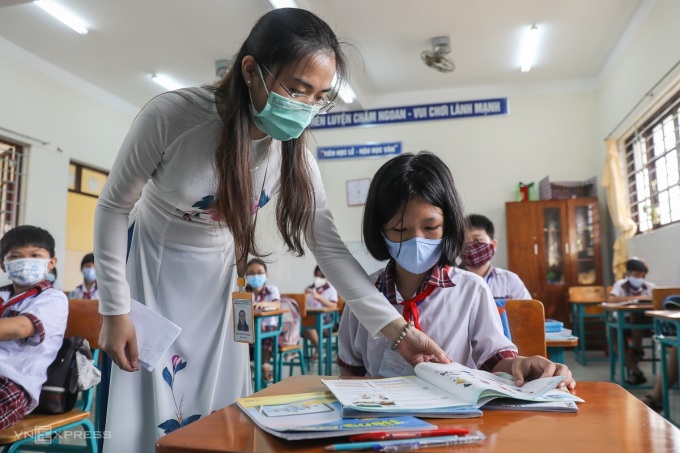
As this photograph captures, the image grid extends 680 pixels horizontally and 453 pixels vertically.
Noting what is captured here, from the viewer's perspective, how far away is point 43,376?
158 centimetres

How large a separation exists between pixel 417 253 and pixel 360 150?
→ 20.1 feet

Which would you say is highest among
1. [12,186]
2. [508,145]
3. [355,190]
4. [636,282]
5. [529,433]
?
[508,145]

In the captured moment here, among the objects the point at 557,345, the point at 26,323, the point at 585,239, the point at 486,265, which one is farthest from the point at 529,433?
the point at 585,239

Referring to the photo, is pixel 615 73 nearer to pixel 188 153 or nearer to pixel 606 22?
pixel 606 22

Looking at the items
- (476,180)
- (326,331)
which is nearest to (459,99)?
(476,180)

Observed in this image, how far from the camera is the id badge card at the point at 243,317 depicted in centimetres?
116

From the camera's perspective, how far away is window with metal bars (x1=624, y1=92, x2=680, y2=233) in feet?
15.0

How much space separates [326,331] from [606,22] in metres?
4.17

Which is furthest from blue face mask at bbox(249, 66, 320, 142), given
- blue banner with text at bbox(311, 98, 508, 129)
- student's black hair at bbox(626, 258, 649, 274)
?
blue banner with text at bbox(311, 98, 508, 129)

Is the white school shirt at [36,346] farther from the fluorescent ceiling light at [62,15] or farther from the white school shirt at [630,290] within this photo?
the white school shirt at [630,290]

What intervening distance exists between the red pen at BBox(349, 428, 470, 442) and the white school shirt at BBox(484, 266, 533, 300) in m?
2.23

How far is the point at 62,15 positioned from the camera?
4.66 metres

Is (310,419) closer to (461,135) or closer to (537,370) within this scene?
(537,370)

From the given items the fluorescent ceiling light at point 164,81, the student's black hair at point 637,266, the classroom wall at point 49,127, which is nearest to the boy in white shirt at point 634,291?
the student's black hair at point 637,266
